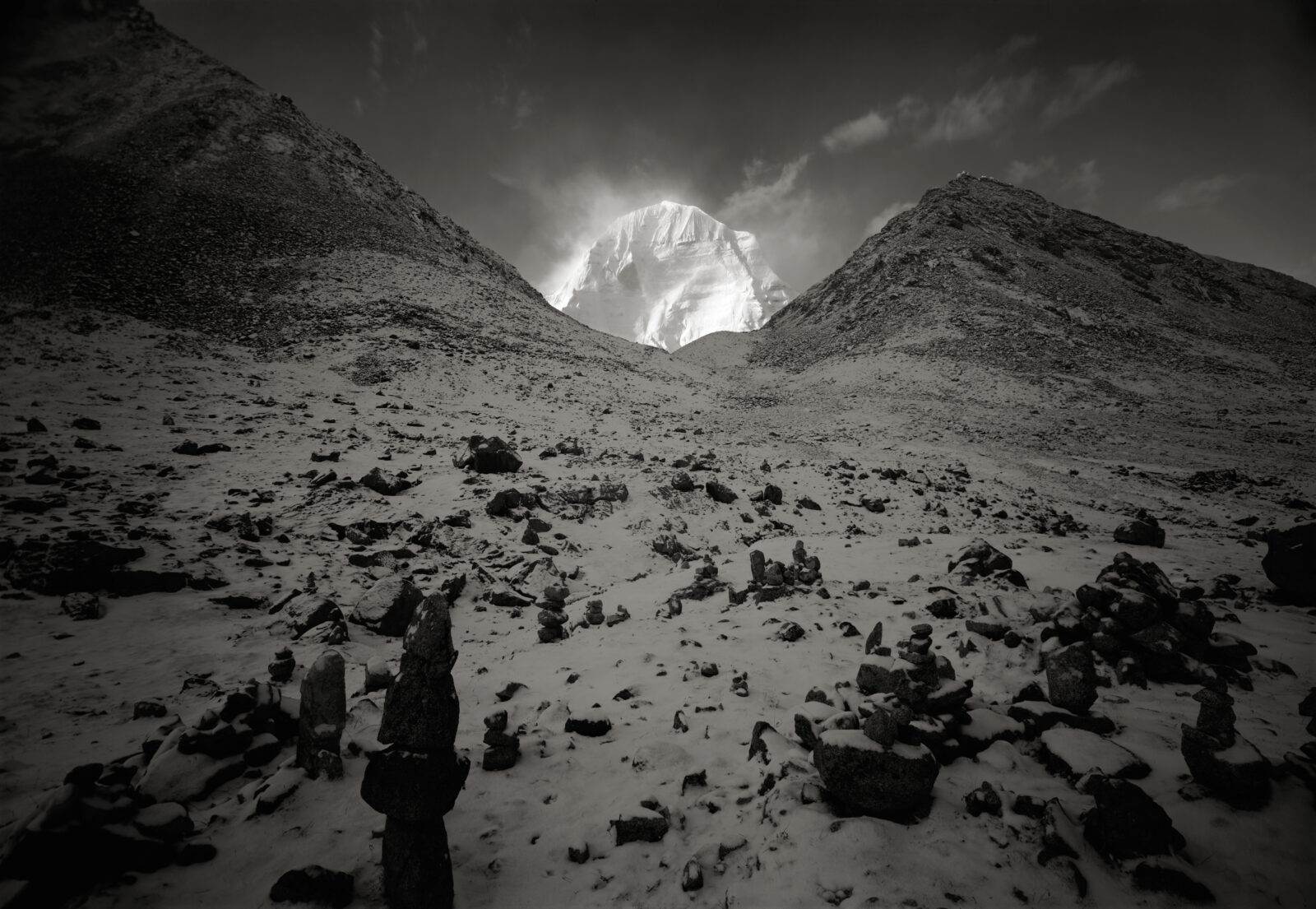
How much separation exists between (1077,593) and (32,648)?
1133 cm

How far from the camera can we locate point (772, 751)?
13.5 feet

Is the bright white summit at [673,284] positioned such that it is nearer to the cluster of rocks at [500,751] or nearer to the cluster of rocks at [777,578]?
the cluster of rocks at [777,578]

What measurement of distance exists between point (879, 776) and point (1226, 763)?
2.08m

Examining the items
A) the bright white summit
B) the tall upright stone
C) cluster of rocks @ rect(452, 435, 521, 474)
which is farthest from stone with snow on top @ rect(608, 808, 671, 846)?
the bright white summit

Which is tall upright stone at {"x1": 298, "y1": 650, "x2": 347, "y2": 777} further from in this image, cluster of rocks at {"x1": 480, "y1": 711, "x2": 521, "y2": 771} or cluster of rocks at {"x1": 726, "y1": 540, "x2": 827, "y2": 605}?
cluster of rocks at {"x1": 726, "y1": 540, "x2": 827, "y2": 605}

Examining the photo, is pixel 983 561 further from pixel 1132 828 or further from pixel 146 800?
pixel 146 800

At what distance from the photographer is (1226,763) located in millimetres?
3102

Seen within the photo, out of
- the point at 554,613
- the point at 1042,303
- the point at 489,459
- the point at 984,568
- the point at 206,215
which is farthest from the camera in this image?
the point at 1042,303

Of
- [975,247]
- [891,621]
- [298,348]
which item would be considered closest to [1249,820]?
[891,621]

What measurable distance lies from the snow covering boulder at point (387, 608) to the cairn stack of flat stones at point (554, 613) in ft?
5.63

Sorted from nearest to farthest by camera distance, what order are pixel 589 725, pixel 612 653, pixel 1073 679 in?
pixel 1073 679 < pixel 589 725 < pixel 612 653

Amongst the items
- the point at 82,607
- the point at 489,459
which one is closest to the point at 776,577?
the point at 489,459

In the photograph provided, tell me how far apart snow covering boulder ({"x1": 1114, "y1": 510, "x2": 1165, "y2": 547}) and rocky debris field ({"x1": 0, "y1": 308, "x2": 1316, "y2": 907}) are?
0.23 feet

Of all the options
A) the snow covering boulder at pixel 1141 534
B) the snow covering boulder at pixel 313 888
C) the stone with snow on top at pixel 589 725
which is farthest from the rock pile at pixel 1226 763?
the snow covering boulder at pixel 1141 534
